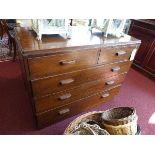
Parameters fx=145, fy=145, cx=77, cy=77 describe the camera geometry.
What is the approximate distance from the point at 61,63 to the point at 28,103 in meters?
0.96

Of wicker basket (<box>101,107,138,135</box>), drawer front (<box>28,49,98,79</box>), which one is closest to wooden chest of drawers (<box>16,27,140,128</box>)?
drawer front (<box>28,49,98,79</box>)

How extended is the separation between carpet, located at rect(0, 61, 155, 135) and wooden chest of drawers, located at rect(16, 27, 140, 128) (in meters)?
0.17

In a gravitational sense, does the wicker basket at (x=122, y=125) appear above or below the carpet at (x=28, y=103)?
above

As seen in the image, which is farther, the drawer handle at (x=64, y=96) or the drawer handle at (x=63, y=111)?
the drawer handle at (x=63, y=111)

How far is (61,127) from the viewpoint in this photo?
155 centimetres

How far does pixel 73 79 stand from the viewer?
128cm

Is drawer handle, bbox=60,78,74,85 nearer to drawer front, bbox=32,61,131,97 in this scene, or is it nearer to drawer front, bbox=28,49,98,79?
drawer front, bbox=32,61,131,97

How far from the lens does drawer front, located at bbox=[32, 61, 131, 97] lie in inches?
44.9

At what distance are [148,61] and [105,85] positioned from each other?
4.56ft

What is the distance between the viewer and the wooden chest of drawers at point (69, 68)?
3.38 ft

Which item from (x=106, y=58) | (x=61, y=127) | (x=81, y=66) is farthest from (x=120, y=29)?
(x=61, y=127)

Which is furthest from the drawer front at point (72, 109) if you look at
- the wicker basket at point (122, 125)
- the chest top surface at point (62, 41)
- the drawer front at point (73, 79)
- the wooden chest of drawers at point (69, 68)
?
the chest top surface at point (62, 41)

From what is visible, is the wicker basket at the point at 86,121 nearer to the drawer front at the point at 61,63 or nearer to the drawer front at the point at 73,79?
the drawer front at the point at 73,79
